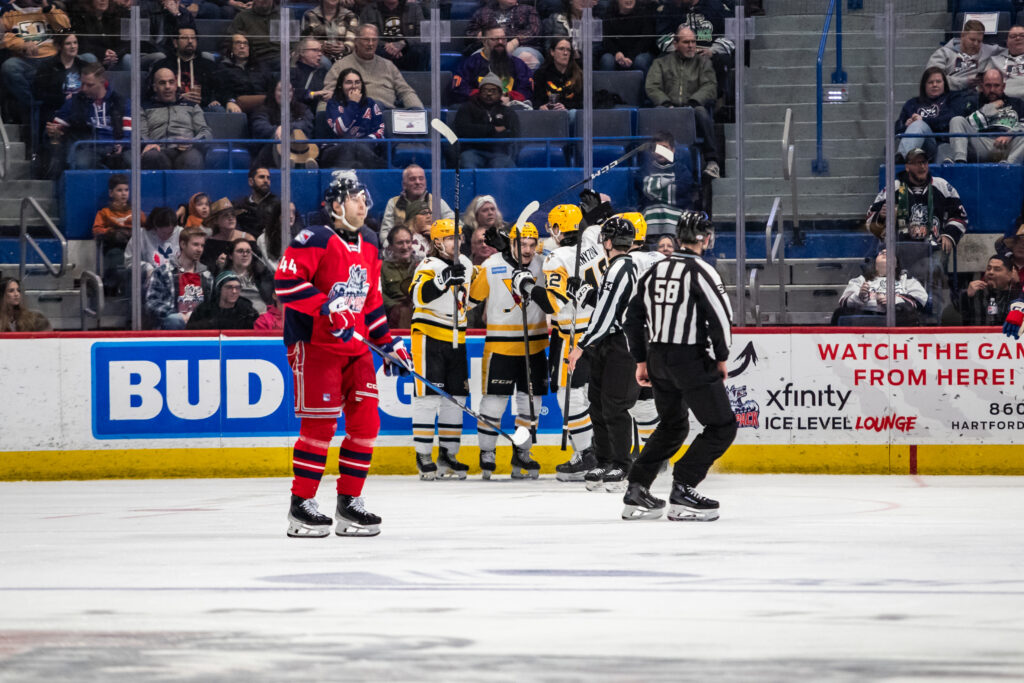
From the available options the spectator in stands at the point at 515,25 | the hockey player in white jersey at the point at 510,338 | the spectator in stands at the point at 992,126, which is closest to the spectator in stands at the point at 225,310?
the hockey player in white jersey at the point at 510,338

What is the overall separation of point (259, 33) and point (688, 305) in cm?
471

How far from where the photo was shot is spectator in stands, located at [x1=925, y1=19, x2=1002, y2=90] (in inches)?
387

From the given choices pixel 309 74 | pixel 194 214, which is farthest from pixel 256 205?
pixel 309 74

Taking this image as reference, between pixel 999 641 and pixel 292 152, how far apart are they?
7.00m

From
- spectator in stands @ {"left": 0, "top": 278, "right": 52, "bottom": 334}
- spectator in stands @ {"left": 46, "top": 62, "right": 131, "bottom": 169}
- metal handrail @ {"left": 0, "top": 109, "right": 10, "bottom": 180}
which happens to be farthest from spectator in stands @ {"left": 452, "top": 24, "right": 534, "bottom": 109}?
spectator in stands @ {"left": 0, "top": 278, "right": 52, "bottom": 334}

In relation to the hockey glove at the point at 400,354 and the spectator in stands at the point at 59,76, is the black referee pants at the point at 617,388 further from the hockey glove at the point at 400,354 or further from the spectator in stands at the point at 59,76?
the spectator in stands at the point at 59,76

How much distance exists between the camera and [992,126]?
9766 millimetres

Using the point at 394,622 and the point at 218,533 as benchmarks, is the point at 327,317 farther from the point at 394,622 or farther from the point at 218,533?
the point at 394,622

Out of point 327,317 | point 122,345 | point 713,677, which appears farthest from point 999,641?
point 122,345

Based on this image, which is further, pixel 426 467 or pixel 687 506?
pixel 426 467

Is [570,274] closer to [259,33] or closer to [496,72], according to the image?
[496,72]

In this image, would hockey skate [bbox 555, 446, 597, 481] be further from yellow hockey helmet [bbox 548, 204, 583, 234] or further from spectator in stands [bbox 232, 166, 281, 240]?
spectator in stands [bbox 232, 166, 281, 240]

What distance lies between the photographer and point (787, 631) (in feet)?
12.7

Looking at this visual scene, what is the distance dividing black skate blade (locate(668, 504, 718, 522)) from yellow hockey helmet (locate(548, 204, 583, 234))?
8.97 ft
